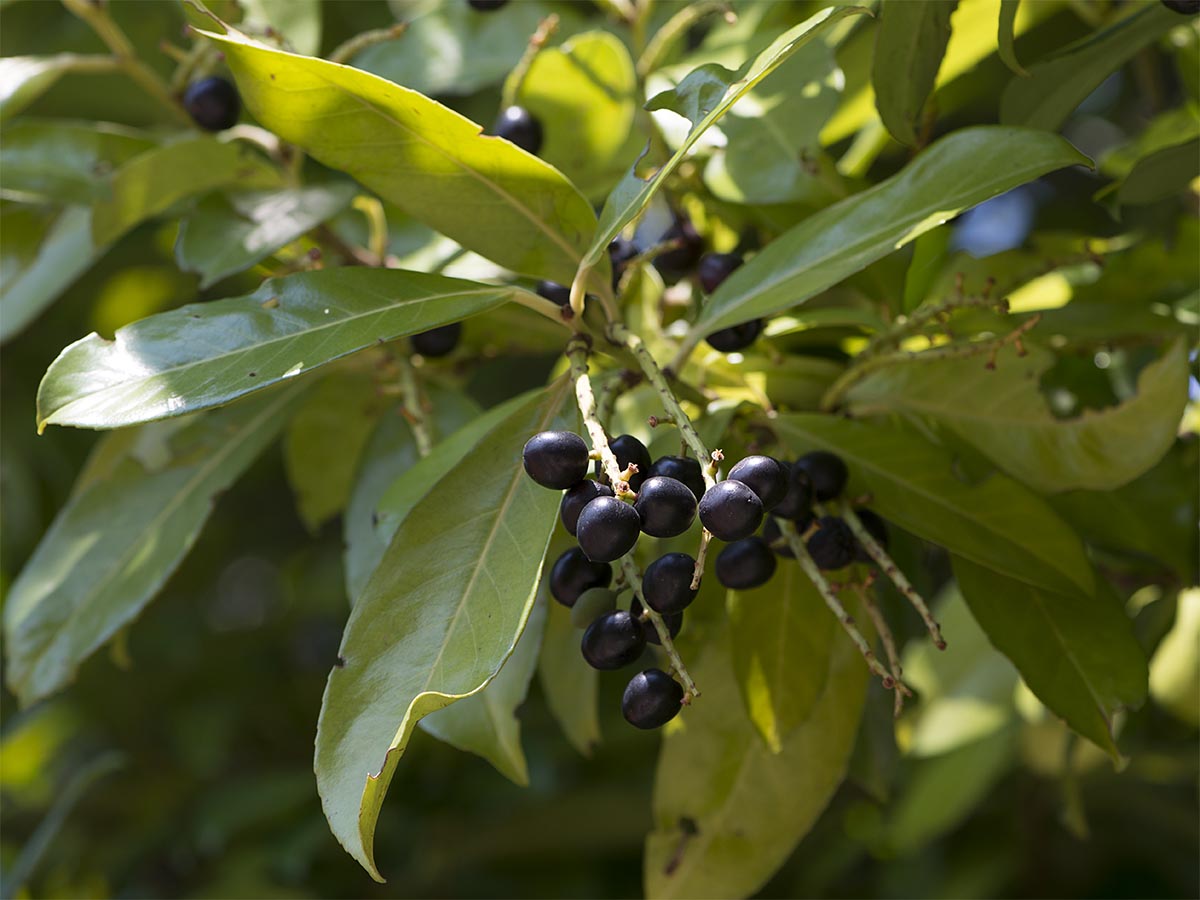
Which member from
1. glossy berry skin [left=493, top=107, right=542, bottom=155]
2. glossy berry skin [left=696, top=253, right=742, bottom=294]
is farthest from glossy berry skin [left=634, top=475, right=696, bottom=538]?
glossy berry skin [left=493, top=107, right=542, bottom=155]

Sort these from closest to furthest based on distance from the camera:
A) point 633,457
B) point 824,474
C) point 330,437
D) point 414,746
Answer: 1. point 633,457
2. point 824,474
3. point 330,437
4. point 414,746

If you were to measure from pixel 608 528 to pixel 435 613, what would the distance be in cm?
16

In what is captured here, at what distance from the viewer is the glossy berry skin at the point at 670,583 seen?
0.63 meters

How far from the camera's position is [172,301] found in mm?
1621

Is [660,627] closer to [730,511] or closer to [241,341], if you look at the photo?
[730,511]

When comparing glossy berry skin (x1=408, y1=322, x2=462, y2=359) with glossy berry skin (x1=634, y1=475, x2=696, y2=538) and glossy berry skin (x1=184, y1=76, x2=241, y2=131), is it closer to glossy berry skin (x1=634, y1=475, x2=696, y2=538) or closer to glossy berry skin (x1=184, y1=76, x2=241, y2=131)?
glossy berry skin (x1=184, y1=76, x2=241, y2=131)

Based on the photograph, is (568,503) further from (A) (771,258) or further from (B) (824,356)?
(B) (824,356)

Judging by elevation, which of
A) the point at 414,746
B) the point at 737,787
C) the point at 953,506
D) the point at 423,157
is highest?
the point at 423,157

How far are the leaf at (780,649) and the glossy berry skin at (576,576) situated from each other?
19cm

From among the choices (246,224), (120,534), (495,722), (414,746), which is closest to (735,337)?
(495,722)

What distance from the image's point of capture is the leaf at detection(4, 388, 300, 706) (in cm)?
96

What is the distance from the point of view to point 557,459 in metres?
0.62

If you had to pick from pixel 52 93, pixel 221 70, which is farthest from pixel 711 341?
pixel 52 93

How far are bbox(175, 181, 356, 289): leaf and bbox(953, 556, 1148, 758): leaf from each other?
0.58m
